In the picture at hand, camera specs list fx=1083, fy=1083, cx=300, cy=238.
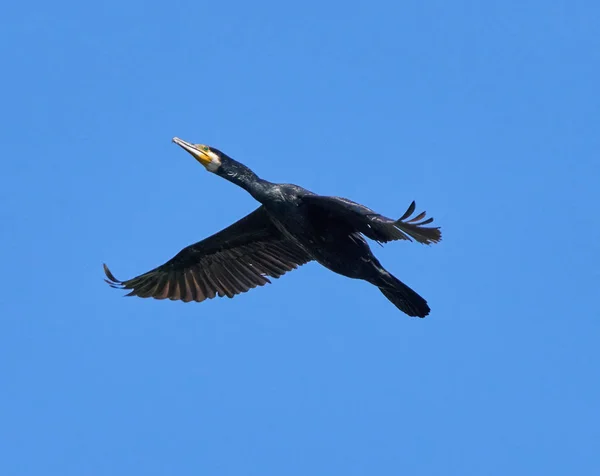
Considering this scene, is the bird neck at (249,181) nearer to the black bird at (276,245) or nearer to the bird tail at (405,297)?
the black bird at (276,245)

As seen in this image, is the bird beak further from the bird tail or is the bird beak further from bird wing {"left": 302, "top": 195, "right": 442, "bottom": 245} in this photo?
the bird tail

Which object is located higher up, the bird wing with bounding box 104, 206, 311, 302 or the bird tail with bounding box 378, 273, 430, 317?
the bird wing with bounding box 104, 206, 311, 302

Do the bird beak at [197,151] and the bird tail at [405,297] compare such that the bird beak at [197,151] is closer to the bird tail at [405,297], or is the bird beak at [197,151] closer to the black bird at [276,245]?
the black bird at [276,245]

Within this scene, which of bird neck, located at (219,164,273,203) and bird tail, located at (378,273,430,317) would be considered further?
bird neck, located at (219,164,273,203)

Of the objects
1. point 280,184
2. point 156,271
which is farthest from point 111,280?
point 280,184

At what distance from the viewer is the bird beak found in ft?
43.8

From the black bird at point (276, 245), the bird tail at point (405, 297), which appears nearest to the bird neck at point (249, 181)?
the black bird at point (276, 245)

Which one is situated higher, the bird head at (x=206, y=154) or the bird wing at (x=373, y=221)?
the bird head at (x=206, y=154)

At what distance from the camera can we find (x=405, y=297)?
503 inches

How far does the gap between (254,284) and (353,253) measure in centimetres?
262

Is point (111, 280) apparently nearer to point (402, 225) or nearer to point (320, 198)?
point (320, 198)

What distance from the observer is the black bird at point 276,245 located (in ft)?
39.6

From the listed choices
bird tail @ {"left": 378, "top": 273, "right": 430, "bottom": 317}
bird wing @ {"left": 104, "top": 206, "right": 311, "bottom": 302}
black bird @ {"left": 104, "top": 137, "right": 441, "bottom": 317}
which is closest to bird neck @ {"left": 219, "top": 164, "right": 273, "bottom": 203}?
black bird @ {"left": 104, "top": 137, "right": 441, "bottom": 317}

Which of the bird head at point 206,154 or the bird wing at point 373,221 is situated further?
the bird head at point 206,154
